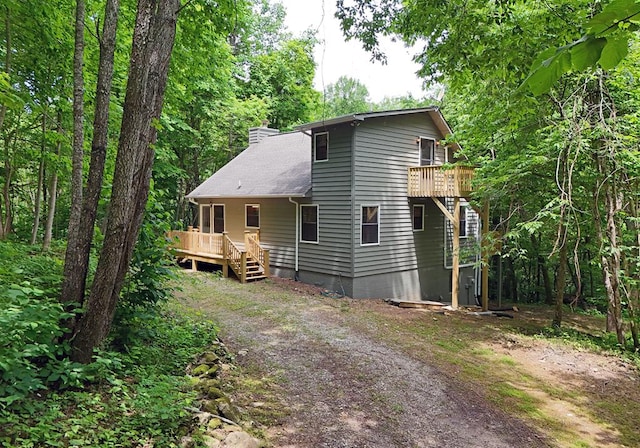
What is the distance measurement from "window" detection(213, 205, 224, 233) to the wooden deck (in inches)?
79.1

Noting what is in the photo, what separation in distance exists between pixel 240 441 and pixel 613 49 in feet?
12.4

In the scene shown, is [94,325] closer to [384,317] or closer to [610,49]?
[610,49]

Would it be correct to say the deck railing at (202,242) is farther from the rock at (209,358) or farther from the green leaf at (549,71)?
the green leaf at (549,71)

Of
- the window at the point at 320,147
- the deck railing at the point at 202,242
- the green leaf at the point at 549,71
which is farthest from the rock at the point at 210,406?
the deck railing at the point at 202,242

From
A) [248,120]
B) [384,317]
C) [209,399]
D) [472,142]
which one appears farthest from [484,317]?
[248,120]

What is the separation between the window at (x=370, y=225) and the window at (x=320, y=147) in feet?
7.19

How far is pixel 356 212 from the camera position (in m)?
12.4

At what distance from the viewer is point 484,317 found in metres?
11.8

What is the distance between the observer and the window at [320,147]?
43.2 feet

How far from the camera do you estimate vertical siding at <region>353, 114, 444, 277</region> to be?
493 inches

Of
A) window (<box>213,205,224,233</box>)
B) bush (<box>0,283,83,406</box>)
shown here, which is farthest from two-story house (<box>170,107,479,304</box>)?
bush (<box>0,283,83,406</box>)

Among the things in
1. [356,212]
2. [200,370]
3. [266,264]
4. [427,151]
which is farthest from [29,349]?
[427,151]

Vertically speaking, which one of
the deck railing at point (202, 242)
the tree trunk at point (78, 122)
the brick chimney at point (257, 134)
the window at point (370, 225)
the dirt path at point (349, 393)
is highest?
the brick chimney at point (257, 134)

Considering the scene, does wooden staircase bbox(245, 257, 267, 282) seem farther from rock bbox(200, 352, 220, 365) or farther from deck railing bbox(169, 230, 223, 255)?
rock bbox(200, 352, 220, 365)
